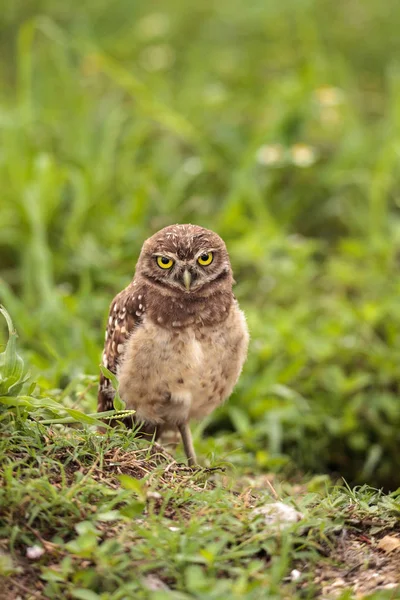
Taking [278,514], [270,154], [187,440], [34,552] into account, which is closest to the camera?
[34,552]

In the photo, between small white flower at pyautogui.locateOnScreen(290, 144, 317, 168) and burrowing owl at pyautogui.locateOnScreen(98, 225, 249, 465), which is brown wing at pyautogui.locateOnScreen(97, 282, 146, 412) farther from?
small white flower at pyautogui.locateOnScreen(290, 144, 317, 168)

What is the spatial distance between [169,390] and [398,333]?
2.11 m

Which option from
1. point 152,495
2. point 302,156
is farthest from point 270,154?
point 152,495

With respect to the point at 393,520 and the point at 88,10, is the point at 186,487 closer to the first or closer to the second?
the point at 393,520

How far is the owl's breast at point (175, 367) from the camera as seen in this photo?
3.80 metres

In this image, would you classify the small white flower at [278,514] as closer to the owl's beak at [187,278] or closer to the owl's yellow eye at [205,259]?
the owl's beak at [187,278]

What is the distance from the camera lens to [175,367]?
379 centimetres

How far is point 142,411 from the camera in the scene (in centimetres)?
391

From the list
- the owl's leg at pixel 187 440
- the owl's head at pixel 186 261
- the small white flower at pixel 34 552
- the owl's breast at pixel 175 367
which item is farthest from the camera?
the owl's leg at pixel 187 440

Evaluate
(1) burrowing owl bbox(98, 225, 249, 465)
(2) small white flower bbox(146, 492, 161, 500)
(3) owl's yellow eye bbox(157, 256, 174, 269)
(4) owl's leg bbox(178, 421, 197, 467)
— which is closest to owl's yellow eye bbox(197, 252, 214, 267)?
(1) burrowing owl bbox(98, 225, 249, 465)

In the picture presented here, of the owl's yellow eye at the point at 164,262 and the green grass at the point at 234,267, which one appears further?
the owl's yellow eye at the point at 164,262

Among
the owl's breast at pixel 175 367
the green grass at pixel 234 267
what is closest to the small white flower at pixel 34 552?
the green grass at pixel 234 267

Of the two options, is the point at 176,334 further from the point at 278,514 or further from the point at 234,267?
the point at 234,267

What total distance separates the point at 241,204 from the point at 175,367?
298 cm
